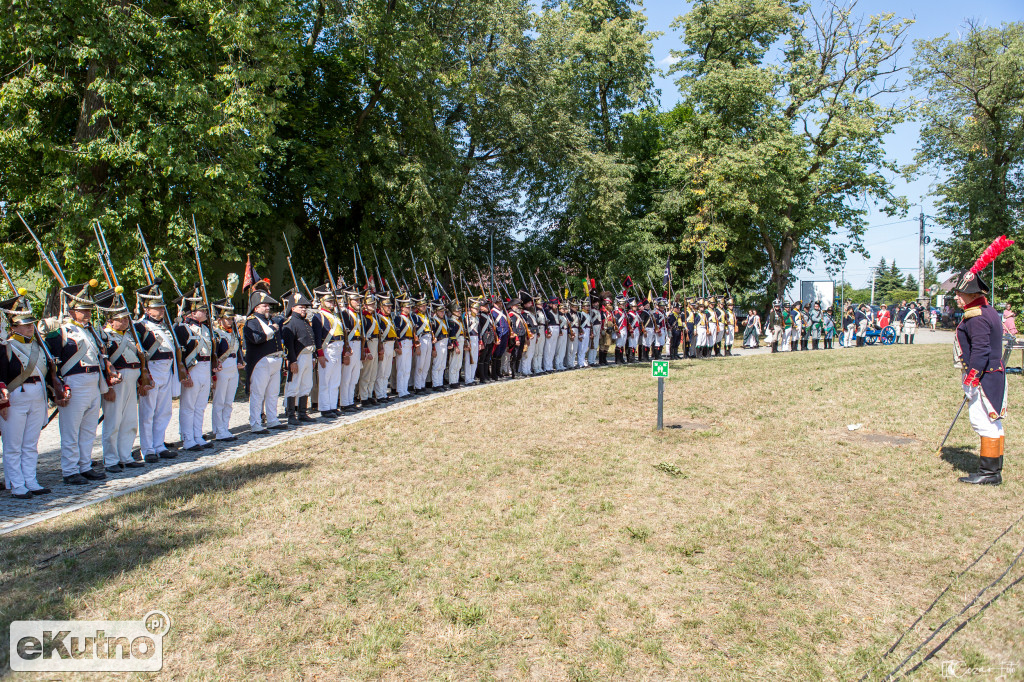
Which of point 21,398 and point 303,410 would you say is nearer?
point 21,398

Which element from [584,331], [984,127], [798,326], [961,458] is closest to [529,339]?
[584,331]

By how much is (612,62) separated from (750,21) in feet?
24.9

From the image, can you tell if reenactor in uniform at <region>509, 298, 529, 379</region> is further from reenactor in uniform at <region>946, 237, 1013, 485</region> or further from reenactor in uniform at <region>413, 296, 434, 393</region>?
reenactor in uniform at <region>946, 237, 1013, 485</region>

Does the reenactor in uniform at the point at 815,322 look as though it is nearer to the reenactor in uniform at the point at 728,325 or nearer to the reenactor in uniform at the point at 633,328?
the reenactor in uniform at the point at 728,325

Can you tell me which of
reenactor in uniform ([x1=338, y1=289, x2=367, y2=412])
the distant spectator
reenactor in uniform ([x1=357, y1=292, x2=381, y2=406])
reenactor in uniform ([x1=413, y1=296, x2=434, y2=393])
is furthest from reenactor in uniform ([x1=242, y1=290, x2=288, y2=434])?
the distant spectator

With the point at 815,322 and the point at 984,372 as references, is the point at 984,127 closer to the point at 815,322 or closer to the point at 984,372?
the point at 815,322

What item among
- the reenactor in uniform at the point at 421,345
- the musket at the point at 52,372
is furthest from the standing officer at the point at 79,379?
the reenactor in uniform at the point at 421,345

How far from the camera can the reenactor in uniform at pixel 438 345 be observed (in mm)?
14672

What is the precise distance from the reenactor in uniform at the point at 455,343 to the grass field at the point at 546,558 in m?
5.65

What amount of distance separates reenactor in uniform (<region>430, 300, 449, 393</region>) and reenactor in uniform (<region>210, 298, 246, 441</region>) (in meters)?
5.24

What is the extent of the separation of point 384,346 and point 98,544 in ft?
24.8

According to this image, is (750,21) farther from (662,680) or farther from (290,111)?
(662,680)

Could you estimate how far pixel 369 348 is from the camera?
1283cm

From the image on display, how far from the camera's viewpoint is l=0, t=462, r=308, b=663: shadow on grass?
464cm
